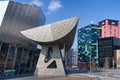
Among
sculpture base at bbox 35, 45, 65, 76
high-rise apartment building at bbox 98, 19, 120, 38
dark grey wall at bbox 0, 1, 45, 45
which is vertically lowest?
sculpture base at bbox 35, 45, 65, 76

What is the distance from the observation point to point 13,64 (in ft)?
141

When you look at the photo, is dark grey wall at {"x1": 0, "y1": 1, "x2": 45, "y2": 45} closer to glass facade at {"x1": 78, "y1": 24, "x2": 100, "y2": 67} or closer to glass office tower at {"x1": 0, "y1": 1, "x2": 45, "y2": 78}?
glass office tower at {"x1": 0, "y1": 1, "x2": 45, "y2": 78}

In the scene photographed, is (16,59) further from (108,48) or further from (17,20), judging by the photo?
(108,48)

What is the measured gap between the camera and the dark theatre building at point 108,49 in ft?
403

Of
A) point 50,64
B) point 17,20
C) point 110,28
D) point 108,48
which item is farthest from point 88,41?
point 50,64

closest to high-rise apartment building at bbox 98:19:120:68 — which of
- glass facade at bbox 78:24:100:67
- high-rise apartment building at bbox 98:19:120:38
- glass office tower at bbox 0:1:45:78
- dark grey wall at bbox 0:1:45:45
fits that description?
glass facade at bbox 78:24:100:67

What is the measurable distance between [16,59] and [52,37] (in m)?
10.5

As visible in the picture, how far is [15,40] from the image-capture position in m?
47.6

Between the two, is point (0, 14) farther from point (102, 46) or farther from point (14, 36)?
point (102, 46)

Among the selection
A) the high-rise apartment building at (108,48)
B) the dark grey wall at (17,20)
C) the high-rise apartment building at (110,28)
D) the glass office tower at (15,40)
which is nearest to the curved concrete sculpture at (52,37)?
the glass office tower at (15,40)

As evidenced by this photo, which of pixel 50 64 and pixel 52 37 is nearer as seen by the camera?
pixel 52 37

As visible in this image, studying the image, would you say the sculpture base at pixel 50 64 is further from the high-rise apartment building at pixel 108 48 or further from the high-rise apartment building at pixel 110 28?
the high-rise apartment building at pixel 110 28

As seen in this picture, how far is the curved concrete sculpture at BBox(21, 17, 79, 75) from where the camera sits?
38.7 metres

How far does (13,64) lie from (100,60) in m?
96.3
